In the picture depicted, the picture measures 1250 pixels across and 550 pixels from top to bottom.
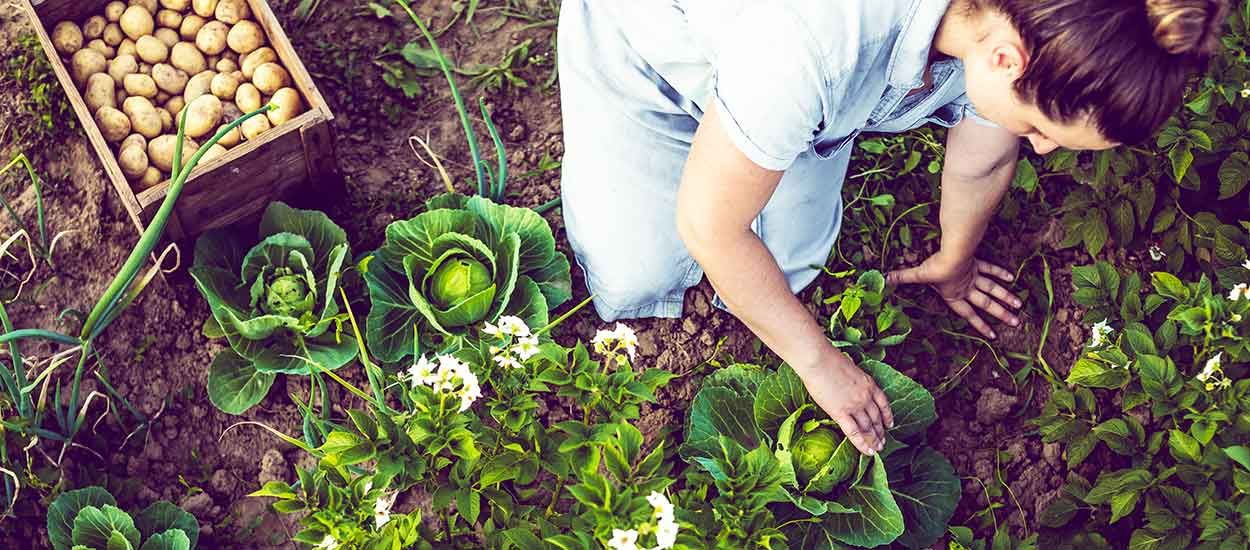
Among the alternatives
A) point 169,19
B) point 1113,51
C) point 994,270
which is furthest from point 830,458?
point 169,19

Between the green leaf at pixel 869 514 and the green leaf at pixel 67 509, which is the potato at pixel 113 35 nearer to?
the green leaf at pixel 67 509

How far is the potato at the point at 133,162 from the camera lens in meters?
1.86

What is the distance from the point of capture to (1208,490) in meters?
1.74

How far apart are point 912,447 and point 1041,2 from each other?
3.31ft

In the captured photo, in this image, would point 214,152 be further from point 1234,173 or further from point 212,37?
point 1234,173

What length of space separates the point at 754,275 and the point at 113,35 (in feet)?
4.41

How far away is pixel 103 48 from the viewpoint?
199cm

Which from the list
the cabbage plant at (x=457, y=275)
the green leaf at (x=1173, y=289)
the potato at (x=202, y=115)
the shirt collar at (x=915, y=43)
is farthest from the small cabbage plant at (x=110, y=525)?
the green leaf at (x=1173, y=289)

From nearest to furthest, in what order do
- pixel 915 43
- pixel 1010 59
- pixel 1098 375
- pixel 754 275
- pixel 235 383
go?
1. pixel 1010 59
2. pixel 915 43
3. pixel 754 275
4. pixel 1098 375
5. pixel 235 383

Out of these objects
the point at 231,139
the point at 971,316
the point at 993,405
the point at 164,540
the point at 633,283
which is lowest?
the point at 993,405

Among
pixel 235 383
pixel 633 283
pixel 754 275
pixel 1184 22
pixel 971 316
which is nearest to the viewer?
pixel 1184 22

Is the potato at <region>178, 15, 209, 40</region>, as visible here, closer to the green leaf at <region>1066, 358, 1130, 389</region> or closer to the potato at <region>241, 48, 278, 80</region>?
the potato at <region>241, 48, 278, 80</region>

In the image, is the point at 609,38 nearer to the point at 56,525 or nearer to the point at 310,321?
Answer: the point at 310,321

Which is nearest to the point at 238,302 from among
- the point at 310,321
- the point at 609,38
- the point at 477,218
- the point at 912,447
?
the point at 310,321
